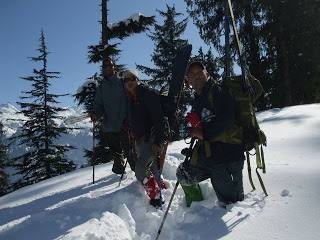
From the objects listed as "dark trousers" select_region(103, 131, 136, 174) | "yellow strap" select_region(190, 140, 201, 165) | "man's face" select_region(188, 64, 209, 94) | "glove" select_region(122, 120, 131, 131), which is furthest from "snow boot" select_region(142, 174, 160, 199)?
"man's face" select_region(188, 64, 209, 94)

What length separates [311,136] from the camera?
469 centimetres

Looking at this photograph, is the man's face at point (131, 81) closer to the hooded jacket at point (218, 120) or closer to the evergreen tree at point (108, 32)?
the hooded jacket at point (218, 120)

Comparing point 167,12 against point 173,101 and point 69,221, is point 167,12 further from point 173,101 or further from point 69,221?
point 69,221

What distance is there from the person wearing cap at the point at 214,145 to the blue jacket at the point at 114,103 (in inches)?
83.7

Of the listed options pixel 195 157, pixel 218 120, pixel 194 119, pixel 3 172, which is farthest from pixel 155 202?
pixel 3 172

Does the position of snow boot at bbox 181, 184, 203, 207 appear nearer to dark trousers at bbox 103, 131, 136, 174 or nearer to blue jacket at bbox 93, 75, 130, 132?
dark trousers at bbox 103, 131, 136, 174

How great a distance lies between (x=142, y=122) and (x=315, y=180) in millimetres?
2376

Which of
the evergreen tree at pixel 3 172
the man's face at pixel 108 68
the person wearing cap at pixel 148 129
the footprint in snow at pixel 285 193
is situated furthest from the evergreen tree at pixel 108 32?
the evergreen tree at pixel 3 172

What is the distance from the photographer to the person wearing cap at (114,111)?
4555mm

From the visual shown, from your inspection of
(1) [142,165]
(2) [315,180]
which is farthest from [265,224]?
(1) [142,165]

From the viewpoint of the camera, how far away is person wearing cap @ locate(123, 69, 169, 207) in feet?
10.3

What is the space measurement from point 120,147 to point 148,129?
1727 mm

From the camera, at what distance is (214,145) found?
262cm

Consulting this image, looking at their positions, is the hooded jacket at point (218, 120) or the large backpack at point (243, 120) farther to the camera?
the large backpack at point (243, 120)
